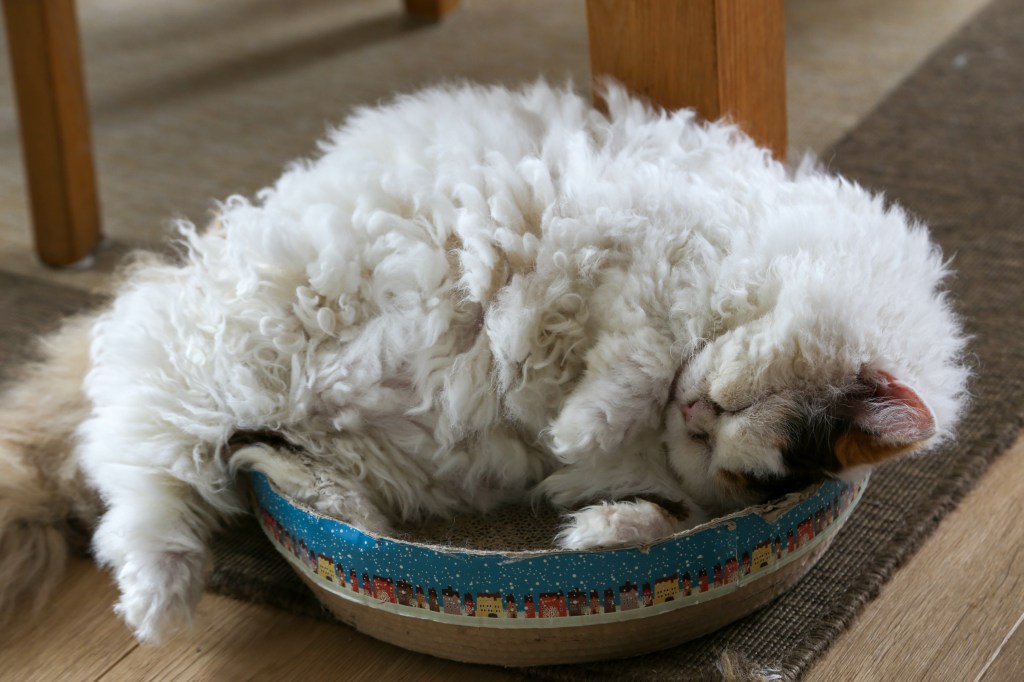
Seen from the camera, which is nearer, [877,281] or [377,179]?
[877,281]

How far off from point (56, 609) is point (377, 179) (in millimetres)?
568

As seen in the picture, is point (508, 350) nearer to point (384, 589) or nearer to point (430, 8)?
point (384, 589)

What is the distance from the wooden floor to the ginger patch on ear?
0.69 ft

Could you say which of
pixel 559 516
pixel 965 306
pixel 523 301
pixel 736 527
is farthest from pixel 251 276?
pixel 965 306

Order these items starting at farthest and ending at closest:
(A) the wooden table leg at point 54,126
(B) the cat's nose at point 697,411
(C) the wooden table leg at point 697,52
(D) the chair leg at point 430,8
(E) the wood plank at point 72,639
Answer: (D) the chair leg at point 430,8 → (A) the wooden table leg at point 54,126 → (C) the wooden table leg at point 697,52 → (E) the wood plank at point 72,639 → (B) the cat's nose at point 697,411

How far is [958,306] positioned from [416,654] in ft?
3.15

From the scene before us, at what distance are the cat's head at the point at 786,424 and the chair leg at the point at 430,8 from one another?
197 cm

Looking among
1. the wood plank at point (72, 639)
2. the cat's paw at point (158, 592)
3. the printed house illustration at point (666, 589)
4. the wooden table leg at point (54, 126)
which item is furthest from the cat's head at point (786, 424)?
the wooden table leg at point (54, 126)

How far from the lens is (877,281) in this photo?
1.04 metres

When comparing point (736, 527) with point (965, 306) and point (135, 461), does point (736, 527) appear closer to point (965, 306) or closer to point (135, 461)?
point (135, 461)

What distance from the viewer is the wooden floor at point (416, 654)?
108cm

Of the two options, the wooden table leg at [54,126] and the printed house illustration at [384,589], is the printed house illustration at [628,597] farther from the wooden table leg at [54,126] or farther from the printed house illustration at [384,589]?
the wooden table leg at [54,126]

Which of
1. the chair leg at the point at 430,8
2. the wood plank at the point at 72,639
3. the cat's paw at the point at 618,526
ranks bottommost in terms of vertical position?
the wood plank at the point at 72,639

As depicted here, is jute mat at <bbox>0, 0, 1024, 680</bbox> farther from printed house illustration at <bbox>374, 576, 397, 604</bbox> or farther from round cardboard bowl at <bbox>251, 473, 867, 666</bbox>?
printed house illustration at <bbox>374, 576, 397, 604</bbox>
